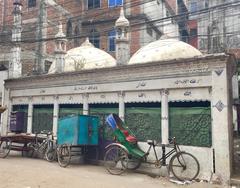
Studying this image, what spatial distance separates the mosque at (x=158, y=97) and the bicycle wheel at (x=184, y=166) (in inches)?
9.2

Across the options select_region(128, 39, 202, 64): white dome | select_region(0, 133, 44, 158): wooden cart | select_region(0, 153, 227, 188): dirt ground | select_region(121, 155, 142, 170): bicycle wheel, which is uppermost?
select_region(128, 39, 202, 64): white dome

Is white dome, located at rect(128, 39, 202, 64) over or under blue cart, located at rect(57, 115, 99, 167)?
over

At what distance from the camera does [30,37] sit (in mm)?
23031

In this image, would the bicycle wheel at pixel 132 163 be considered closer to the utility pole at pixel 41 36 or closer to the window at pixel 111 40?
the utility pole at pixel 41 36

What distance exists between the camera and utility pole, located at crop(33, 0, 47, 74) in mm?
21638

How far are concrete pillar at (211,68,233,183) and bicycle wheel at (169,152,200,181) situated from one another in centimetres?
72

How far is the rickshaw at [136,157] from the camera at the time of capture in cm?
929

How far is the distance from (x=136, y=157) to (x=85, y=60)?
9.25 meters

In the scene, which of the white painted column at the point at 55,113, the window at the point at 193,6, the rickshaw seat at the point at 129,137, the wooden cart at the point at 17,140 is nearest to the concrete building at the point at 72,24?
the window at the point at 193,6

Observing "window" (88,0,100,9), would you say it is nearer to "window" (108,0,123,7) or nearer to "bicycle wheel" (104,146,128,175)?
"window" (108,0,123,7)

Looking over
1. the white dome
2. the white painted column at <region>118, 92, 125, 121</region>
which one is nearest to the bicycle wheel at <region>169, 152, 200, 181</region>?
the white painted column at <region>118, 92, 125, 121</region>

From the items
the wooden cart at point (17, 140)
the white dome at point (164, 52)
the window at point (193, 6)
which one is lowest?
the wooden cart at point (17, 140)

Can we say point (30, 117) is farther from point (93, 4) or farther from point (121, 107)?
point (93, 4)

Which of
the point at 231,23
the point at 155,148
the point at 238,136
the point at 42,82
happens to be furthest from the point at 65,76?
the point at 231,23
